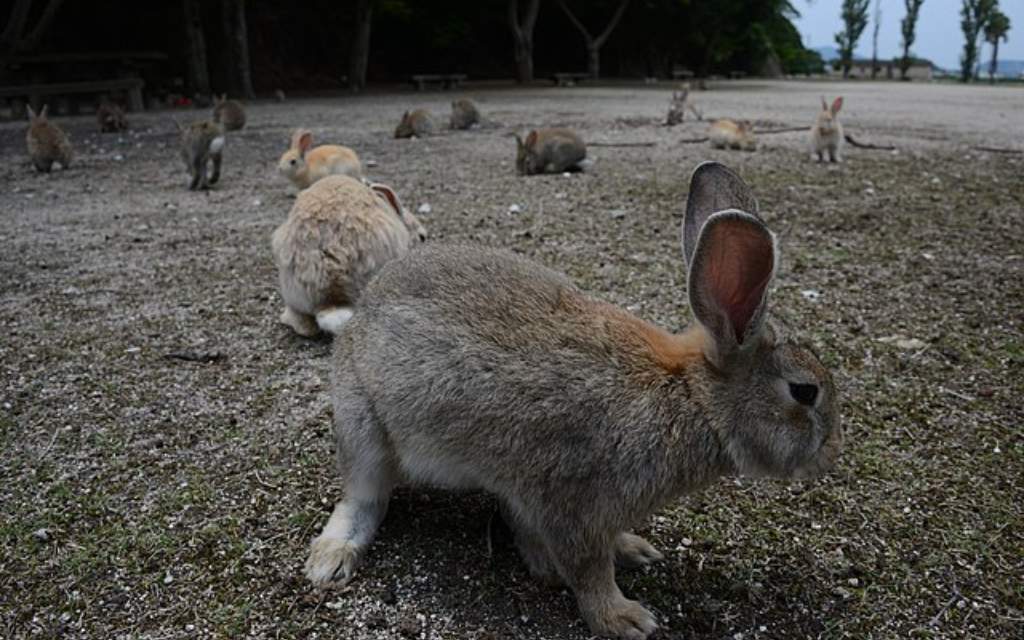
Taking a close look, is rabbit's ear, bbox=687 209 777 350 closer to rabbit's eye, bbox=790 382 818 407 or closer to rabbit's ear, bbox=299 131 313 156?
rabbit's eye, bbox=790 382 818 407

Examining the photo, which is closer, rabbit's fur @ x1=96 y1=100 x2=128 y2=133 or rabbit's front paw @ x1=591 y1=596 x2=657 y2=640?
rabbit's front paw @ x1=591 y1=596 x2=657 y2=640

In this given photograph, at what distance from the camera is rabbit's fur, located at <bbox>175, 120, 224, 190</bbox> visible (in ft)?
30.7

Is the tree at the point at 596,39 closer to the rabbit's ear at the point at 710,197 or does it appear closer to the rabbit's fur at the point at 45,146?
the rabbit's fur at the point at 45,146

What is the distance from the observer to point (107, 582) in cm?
270

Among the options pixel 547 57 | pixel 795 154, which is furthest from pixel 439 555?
pixel 547 57

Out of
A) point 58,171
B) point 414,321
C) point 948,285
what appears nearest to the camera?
point 414,321

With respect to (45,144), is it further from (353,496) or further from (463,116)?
(353,496)

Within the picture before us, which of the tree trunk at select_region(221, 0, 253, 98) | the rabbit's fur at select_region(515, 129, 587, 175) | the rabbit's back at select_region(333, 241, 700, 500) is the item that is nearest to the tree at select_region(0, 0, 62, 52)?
the tree trunk at select_region(221, 0, 253, 98)

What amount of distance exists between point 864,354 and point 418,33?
33.1m

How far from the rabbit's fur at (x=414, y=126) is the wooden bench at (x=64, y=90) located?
32.0ft

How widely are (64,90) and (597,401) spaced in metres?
20.8

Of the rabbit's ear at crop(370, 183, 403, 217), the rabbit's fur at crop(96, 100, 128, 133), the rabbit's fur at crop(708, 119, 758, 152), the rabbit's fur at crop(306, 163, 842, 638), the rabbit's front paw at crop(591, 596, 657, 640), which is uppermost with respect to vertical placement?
the rabbit's fur at crop(96, 100, 128, 133)

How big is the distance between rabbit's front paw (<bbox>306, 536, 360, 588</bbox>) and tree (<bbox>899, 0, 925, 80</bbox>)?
186 feet

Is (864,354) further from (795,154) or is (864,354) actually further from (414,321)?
(795,154)
